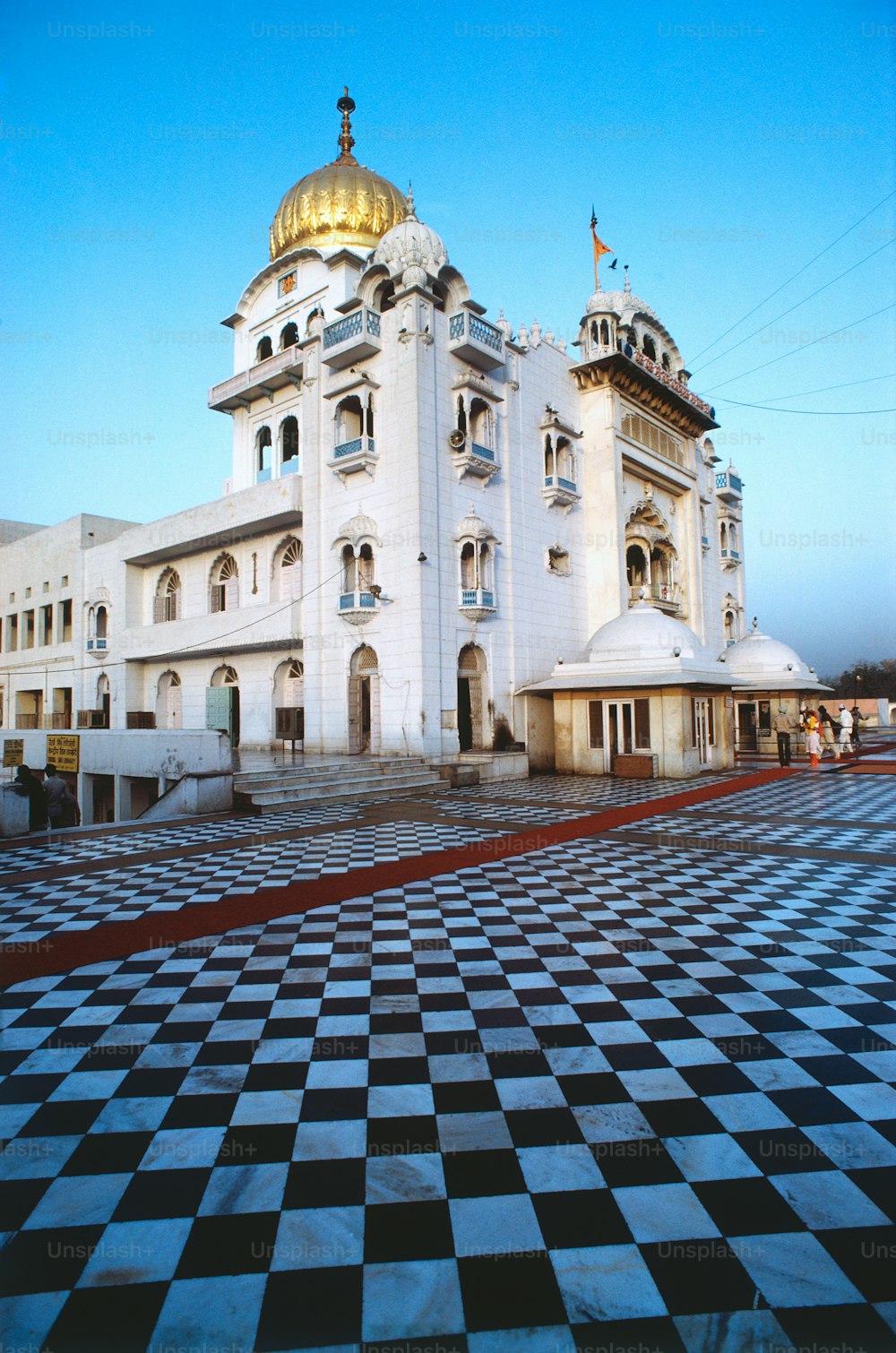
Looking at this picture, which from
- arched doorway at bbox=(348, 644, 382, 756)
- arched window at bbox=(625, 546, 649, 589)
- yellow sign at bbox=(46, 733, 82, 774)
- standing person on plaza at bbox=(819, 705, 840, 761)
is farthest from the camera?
arched window at bbox=(625, 546, 649, 589)

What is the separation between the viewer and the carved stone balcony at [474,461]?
Answer: 1839 centimetres

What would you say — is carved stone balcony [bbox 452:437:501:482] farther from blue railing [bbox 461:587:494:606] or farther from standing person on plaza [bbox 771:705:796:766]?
standing person on plaza [bbox 771:705:796:766]

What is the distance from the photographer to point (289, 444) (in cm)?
2569

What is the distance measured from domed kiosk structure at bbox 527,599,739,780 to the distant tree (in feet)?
188

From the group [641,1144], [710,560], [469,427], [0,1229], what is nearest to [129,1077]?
[0,1229]

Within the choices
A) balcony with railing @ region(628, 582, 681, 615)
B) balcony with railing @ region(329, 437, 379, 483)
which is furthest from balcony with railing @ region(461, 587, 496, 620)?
balcony with railing @ region(628, 582, 681, 615)

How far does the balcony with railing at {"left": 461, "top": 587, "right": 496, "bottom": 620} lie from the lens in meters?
18.4

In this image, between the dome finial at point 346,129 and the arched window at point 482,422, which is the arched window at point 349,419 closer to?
the arched window at point 482,422

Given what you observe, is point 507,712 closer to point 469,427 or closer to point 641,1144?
point 469,427

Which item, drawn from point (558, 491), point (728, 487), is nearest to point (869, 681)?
point (728, 487)

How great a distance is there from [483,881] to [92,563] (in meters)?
26.5

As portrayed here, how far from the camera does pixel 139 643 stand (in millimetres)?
26109

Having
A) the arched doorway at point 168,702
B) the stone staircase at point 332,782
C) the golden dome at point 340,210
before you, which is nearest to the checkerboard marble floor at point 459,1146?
the stone staircase at point 332,782

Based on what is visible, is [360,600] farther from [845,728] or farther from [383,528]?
[845,728]
